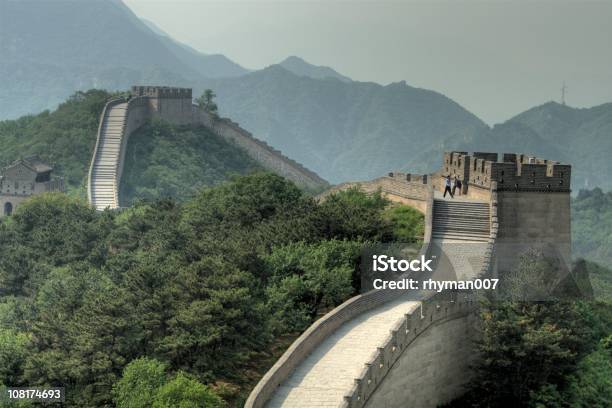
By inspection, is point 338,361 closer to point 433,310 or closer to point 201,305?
point 433,310

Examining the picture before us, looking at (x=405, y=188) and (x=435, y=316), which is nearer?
(x=435, y=316)

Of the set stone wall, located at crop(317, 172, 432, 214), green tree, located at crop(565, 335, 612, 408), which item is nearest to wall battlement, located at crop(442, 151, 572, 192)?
stone wall, located at crop(317, 172, 432, 214)

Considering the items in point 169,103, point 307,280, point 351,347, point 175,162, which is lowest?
point 351,347

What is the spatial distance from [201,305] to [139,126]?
5170 centimetres

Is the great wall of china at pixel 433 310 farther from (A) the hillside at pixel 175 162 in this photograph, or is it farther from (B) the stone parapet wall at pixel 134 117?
(B) the stone parapet wall at pixel 134 117

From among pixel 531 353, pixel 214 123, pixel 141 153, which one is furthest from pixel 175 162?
pixel 531 353

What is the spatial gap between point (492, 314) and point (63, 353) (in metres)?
11.1

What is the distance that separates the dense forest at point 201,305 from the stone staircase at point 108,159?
91.0 feet

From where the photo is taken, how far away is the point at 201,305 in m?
29.4

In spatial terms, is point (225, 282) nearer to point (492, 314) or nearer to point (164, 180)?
point (492, 314)

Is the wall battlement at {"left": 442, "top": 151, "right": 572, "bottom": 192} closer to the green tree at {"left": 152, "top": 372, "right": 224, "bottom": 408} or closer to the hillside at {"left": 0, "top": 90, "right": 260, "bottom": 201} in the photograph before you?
the green tree at {"left": 152, "top": 372, "right": 224, "bottom": 408}

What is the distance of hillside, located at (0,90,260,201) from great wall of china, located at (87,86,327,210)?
727mm

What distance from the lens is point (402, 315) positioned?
29859mm

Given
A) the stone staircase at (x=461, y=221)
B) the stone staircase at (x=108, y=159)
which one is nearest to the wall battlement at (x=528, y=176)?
the stone staircase at (x=461, y=221)
